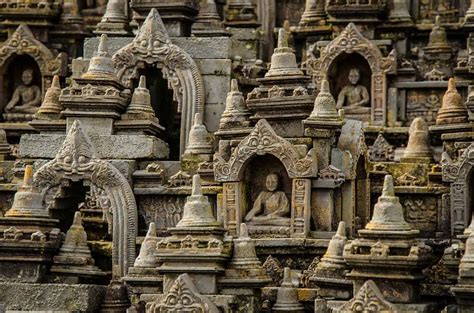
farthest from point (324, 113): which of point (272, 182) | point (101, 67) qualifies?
point (101, 67)

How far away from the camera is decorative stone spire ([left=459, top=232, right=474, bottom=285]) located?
39125 mm

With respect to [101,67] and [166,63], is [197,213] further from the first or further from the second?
[166,63]

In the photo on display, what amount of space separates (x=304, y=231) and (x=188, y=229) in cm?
332

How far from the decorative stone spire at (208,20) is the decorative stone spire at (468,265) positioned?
39.2ft

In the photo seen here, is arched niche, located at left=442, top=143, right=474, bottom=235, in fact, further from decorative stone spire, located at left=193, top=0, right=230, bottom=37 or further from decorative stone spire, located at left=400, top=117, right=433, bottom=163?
decorative stone spire, located at left=193, top=0, right=230, bottom=37

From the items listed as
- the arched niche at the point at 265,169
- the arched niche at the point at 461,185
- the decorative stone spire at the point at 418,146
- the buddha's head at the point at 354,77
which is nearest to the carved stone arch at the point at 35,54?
the buddha's head at the point at 354,77

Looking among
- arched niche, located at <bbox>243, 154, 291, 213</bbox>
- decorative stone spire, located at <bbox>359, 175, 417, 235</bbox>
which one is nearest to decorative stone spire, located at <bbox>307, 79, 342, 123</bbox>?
arched niche, located at <bbox>243, 154, 291, 213</bbox>

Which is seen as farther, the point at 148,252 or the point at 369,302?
the point at 148,252

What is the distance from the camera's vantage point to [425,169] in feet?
151

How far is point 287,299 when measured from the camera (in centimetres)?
4119

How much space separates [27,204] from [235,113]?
14.2ft

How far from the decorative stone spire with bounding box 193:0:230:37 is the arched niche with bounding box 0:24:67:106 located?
4.08 m

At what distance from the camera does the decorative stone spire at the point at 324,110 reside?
43750 millimetres

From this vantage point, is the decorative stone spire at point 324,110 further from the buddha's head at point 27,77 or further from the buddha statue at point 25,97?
the buddha's head at point 27,77
